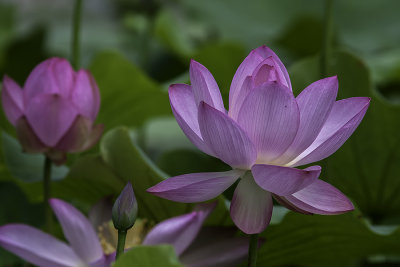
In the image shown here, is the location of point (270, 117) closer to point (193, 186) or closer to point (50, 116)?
point (193, 186)

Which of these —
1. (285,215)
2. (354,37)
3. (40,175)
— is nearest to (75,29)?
(40,175)

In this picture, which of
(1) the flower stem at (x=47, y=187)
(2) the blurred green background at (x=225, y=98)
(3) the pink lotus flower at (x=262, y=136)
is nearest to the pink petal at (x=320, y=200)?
(3) the pink lotus flower at (x=262, y=136)

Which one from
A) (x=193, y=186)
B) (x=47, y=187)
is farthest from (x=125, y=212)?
(x=47, y=187)

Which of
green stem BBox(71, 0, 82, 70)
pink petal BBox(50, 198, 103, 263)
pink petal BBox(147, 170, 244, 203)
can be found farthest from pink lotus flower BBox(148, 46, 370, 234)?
green stem BBox(71, 0, 82, 70)

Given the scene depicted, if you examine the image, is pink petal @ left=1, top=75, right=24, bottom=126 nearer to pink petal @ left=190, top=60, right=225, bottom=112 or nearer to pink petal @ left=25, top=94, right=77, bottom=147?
pink petal @ left=25, top=94, right=77, bottom=147

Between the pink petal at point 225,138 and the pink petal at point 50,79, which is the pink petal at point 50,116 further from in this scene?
the pink petal at point 225,138

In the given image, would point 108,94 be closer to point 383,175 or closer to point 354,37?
point 383,175
